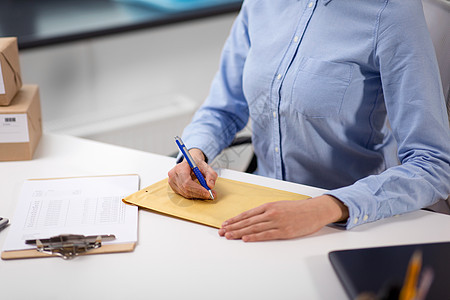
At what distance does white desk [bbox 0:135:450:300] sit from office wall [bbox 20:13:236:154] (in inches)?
46.3

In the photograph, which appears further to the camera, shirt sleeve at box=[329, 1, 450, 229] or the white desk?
shirt sleeve at box=[329, 1, 450, 229]

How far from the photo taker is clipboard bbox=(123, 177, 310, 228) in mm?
982

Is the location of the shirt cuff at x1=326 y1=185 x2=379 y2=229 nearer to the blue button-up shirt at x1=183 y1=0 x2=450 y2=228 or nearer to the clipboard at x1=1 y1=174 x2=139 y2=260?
the blue button-up shirt at x1=183 y1=0 x2=450 y2=228

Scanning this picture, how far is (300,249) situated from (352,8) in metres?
0.52

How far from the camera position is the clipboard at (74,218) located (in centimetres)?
90

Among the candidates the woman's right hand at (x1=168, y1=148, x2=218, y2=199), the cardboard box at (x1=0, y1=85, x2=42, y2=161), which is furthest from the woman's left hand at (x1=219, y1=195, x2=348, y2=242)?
the cardboard box at (x1=0, y1=85, x2=42, y2=161)

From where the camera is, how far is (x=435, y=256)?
2.76 ft

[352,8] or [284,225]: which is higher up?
[352,8]

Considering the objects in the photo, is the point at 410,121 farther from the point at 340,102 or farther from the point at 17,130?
the point at 17,130

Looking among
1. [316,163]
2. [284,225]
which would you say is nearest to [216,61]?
[316,163]

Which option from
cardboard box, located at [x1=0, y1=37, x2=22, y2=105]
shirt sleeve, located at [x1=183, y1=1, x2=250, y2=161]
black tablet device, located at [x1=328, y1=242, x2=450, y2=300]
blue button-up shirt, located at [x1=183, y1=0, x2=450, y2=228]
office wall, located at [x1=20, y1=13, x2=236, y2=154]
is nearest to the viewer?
black tablet device, located at [x1=328, y1=242, x2=450, y2=300]

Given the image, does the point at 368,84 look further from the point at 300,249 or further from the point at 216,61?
the point at 216,61

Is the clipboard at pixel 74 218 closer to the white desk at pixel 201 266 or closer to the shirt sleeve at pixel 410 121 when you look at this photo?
the white desk at pixel 201 266

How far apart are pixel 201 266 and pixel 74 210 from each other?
30 cm
